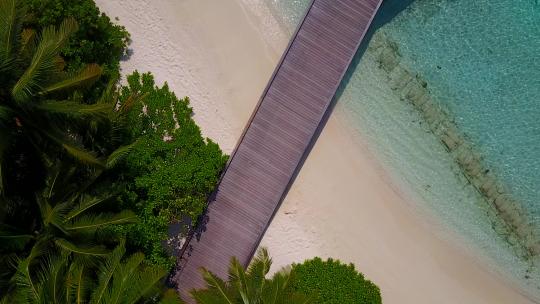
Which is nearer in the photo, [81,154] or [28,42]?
[81,154]

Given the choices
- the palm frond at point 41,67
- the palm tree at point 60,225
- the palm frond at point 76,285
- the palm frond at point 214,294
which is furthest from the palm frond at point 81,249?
the palm frond at point 41,67

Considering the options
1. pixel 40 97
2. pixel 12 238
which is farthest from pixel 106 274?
pixel 40 97

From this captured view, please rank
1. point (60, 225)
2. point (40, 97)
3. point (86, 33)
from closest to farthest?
point (40, 97) < point (60, 225) < point (86, 33)

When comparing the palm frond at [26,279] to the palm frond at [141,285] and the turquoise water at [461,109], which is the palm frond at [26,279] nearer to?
the palm frond at [141,285]

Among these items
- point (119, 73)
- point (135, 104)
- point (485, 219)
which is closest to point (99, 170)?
point (135, 104)

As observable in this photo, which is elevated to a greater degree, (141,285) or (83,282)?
(141,285)

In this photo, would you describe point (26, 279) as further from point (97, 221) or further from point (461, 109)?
point (461, 109)
